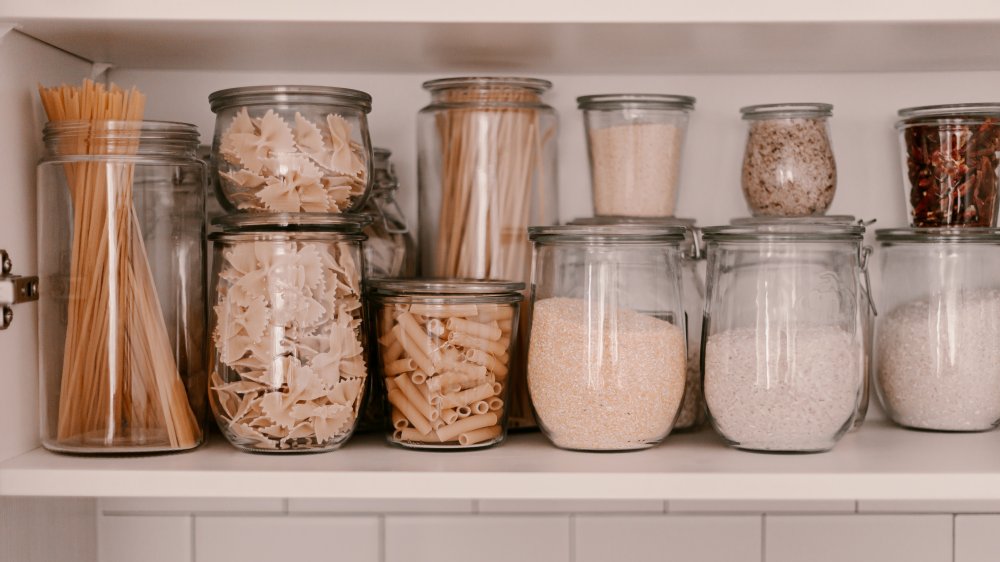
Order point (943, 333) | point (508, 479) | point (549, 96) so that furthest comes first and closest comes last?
point (549, 96) → point (943, 333) → point (508, 479)

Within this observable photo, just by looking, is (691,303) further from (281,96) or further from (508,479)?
(281,96)

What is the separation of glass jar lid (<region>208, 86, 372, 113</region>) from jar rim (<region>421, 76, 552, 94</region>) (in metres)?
0.10

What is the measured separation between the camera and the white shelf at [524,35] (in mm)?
761

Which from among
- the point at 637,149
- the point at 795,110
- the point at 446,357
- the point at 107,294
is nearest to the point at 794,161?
the point at 795,110

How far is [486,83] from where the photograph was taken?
0.91 metres

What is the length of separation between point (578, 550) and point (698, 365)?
28 cm

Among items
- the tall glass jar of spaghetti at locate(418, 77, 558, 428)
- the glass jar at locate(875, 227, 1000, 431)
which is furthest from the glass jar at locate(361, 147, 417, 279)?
the glass jar at locate(875, 227, 1000, 431)

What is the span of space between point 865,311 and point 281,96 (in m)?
0.58

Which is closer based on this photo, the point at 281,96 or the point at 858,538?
the point at 281,96

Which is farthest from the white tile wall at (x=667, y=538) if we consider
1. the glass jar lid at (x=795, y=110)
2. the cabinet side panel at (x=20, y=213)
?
the cabinet side panel at (x=20, y=213)

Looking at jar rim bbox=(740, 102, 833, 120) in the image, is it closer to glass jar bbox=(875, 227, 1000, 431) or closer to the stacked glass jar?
glass jar bbox=(875, 227, 1000, 431)

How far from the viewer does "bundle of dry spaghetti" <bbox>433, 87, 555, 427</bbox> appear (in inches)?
36.0

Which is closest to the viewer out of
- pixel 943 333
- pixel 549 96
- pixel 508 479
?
pixel 508 479

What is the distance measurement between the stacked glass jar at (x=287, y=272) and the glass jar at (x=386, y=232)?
0.29ft
